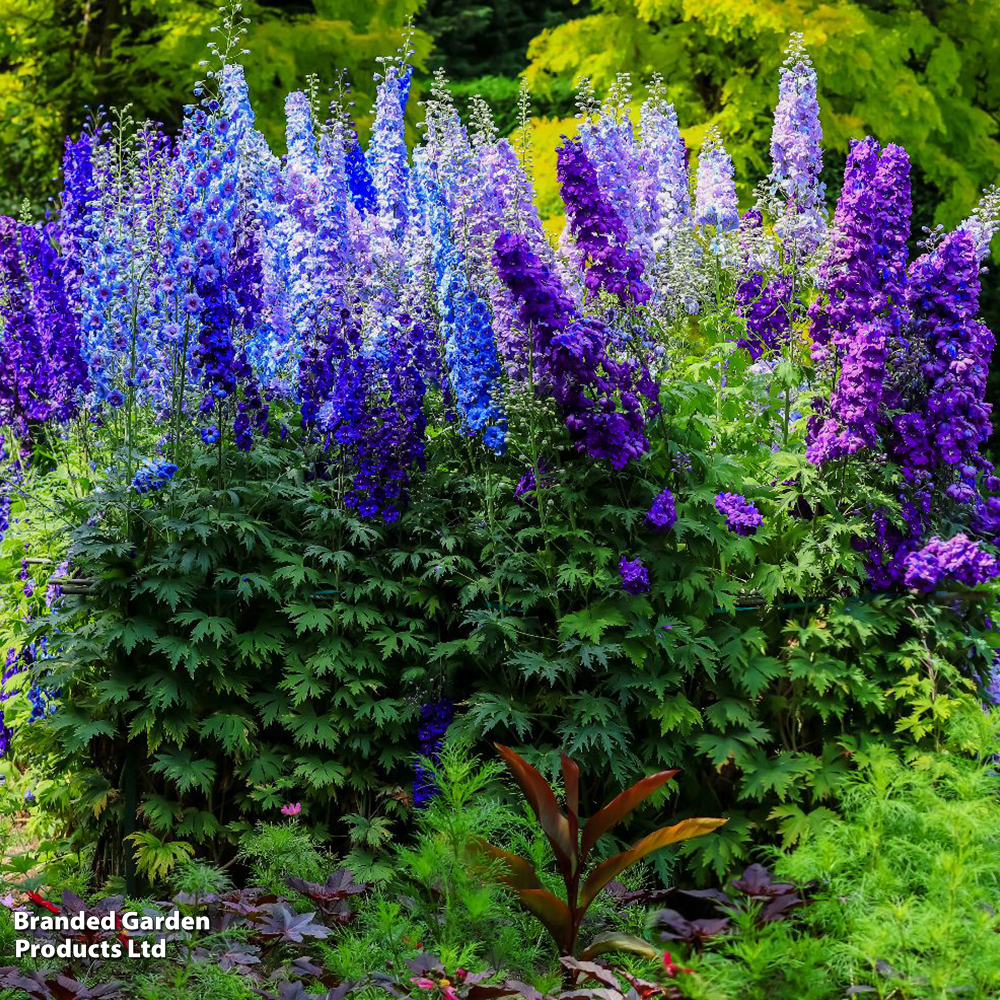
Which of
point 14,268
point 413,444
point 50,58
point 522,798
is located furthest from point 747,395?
point 50,58

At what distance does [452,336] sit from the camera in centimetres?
482

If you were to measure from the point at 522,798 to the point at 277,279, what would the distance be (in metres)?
2.38

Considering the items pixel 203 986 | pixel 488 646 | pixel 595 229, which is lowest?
pixel 203 986

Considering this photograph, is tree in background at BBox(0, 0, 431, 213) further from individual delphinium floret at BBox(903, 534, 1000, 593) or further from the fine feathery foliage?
individual delphinium floret at BBox(903, 534, 1000, 593)

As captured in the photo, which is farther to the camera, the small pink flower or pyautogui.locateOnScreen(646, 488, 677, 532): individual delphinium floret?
pyautogui.locateOnScreen(646, 488, 677, 532): individual delphinium floret

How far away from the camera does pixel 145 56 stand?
36.0ft

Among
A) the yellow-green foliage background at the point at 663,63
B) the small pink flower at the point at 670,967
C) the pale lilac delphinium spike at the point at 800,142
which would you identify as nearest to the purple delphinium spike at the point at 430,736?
the small pink flower at the point at 670,967

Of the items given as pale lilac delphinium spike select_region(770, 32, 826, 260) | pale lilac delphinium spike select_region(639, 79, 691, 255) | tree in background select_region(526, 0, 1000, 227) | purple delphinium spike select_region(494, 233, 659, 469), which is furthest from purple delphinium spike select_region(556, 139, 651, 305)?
tree in background select_region(526, 0, 1000, 227)

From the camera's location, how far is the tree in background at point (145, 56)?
1054 cm

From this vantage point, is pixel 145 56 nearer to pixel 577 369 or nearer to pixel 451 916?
pixel 577 369

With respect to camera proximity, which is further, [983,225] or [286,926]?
[983,225]

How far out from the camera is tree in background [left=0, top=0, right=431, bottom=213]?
10539 millimetres

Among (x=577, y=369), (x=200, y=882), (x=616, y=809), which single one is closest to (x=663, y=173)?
(x=577, y=369)

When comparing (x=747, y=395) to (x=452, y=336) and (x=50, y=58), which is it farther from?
(x=50, y=58)
